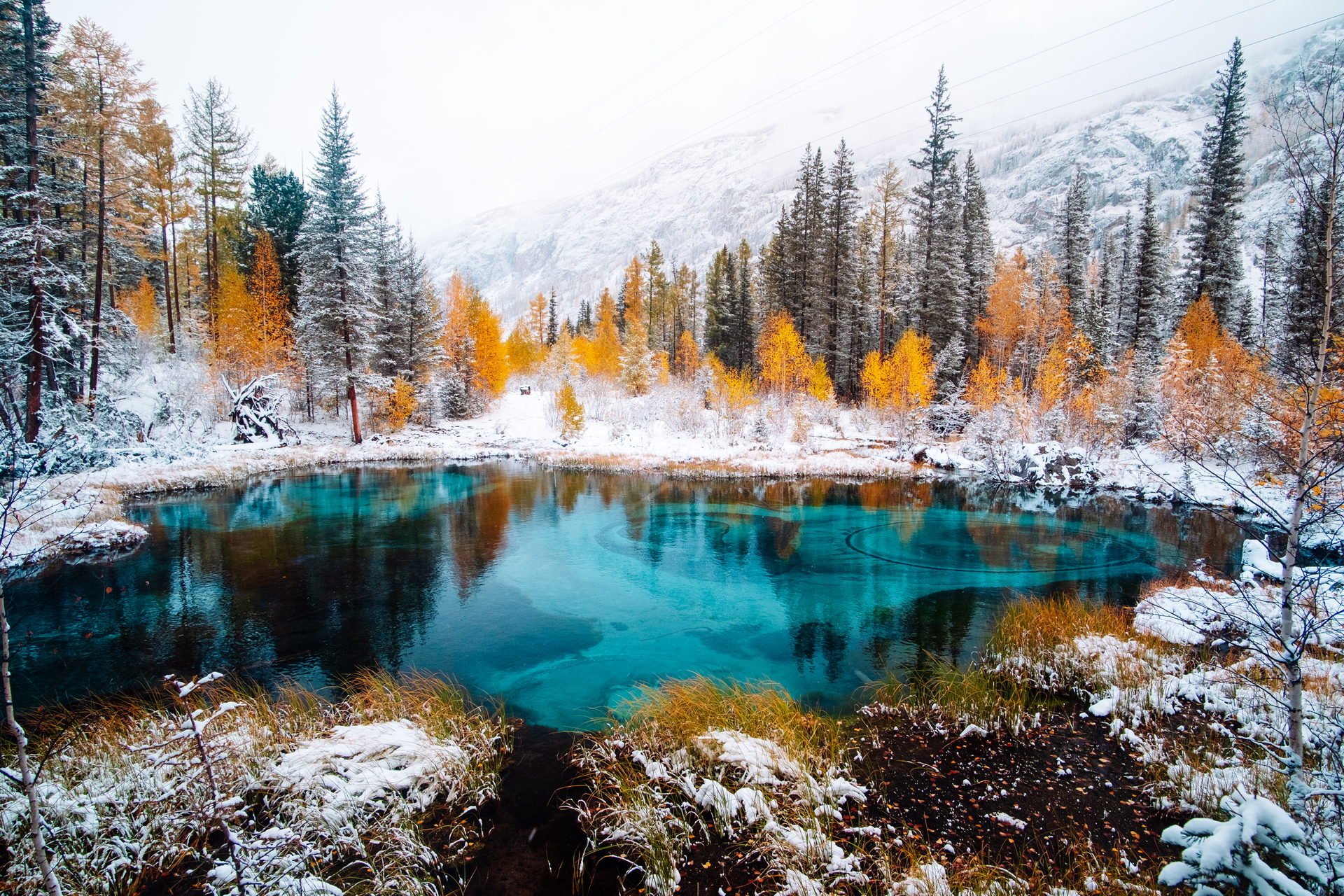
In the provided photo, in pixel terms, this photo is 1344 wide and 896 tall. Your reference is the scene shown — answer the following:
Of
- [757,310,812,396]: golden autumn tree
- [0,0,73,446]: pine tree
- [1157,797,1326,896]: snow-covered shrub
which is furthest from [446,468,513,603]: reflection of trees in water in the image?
[757,310,812,396]: golden autumn tree

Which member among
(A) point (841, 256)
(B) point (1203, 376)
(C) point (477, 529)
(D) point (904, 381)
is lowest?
(C) point (477, 529)

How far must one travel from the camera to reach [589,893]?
401 cm

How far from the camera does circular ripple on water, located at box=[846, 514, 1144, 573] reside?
42.9 ft

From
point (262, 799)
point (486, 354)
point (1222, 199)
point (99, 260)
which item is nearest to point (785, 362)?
point (486, 354)

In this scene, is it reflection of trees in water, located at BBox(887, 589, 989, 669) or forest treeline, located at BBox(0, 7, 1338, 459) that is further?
forest treeline, located at BBox(0, 7, 1338, 459)

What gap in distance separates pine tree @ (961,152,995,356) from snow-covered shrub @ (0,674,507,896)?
132 feet

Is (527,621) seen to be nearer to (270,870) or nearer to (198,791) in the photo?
(198,791)

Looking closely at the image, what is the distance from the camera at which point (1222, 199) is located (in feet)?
98.7

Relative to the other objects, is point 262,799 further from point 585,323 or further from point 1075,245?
point 585,323

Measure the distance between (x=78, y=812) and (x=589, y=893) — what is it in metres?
3.70

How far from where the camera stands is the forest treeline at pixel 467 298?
17641mm

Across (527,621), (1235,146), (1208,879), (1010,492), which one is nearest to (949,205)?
(1235,146)

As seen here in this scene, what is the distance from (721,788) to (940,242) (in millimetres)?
39209

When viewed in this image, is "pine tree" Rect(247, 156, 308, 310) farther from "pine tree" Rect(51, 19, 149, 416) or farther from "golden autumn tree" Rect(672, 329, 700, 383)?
"golden autumn tree" Rect(672, 329, 700, 383)
